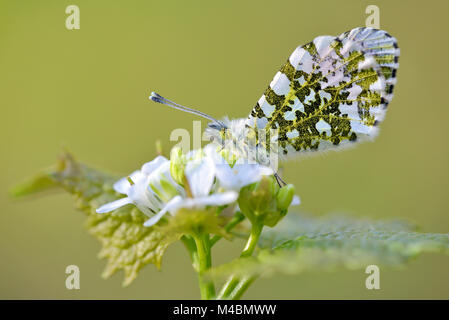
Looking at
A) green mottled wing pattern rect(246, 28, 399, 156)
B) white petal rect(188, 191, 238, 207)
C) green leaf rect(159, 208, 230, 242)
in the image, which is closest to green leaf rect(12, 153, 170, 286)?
green leaf rect(159, 208, 230, 242)

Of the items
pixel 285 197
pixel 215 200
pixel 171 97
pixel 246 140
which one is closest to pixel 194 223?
pixel 215 200

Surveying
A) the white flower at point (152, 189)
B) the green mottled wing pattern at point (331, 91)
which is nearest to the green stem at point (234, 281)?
the white flower at point (152, 189)

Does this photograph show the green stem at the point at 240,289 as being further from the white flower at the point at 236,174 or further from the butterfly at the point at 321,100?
the butterfly at the point at 321,100

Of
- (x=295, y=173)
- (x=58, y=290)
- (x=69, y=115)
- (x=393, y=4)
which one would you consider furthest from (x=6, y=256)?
(x=393, y=4)

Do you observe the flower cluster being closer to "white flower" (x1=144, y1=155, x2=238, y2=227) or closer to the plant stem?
"white flower" (x1=144, y1=155, x2=238, y2=227)
